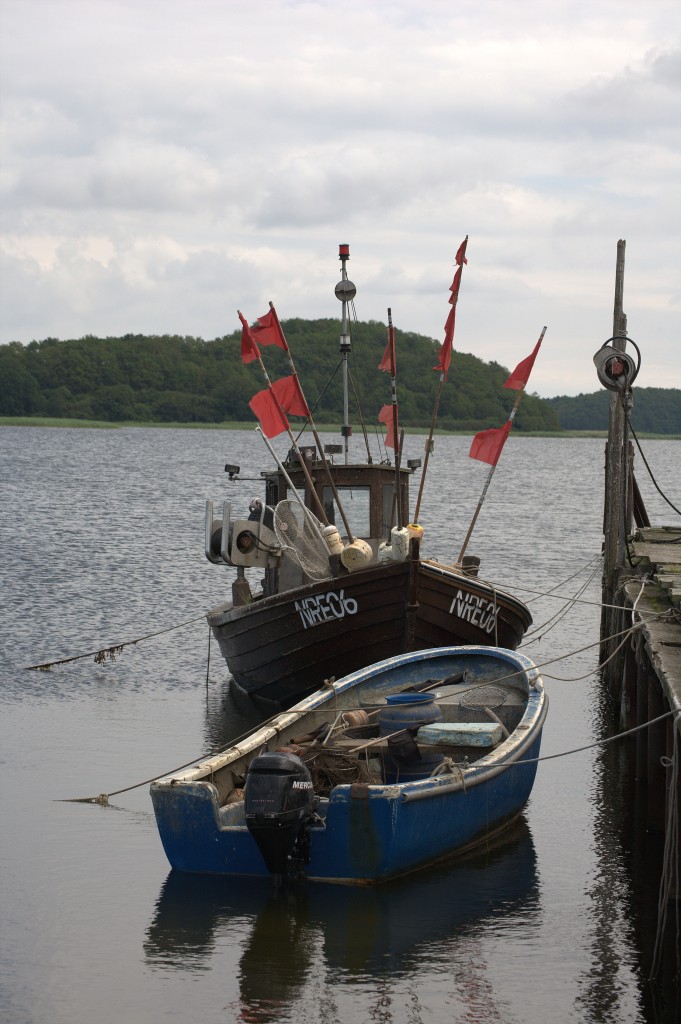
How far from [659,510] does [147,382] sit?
349 ft

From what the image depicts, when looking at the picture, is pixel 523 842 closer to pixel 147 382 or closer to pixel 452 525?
pixel 452 525

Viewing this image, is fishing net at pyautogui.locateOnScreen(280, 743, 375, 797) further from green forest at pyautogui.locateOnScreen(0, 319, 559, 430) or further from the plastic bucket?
green forest at pyautogui.locateOnScreen(0, 319, 559, 430)

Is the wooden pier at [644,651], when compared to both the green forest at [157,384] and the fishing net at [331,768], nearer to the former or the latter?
the fishing net at [331,768]

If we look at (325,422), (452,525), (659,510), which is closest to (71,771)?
(452,525)

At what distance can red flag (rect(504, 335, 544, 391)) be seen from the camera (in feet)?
59.8

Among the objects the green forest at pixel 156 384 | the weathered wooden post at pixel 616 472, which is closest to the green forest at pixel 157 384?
the green forest at pixel 156 384

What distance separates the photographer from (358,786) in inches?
416

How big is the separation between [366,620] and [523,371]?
4.35 metres

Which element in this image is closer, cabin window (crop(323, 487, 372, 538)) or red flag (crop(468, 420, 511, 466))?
red flag (crop(468, 420, 511, 466))

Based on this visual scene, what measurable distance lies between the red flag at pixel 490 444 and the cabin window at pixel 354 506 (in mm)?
1600

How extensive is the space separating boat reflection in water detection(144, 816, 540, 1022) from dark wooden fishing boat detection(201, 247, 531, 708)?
5.01 meters

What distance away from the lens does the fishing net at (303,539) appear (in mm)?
17016

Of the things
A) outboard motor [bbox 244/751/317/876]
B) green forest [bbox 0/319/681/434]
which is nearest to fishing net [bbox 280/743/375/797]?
outboard motor [bbox 244/751/317/876]

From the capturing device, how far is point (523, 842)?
12.7 metres
